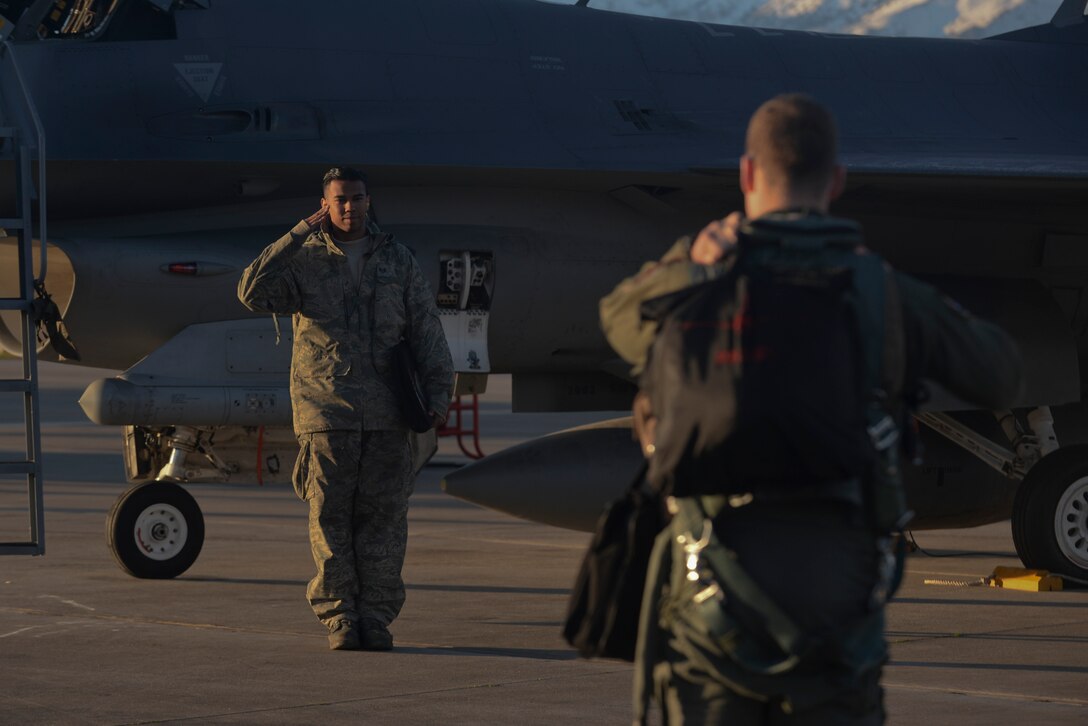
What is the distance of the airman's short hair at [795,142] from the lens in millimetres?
3078

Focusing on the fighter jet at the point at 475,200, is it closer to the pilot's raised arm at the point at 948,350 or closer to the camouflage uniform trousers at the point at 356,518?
the camouflage uniform trousers at the point at 356,518

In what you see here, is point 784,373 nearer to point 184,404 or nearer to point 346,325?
point 346,325

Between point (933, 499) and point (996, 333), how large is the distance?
7.29 metres

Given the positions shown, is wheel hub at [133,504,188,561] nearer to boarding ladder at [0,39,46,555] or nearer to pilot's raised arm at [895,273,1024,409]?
boarding ladder at [0,39,46,555]

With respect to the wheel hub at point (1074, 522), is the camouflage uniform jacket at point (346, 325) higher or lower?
higher

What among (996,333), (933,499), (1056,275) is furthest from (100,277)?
Answer: (996,333)

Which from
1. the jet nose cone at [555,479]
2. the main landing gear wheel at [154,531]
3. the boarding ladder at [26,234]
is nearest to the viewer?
the boarding ladder at [26,234]

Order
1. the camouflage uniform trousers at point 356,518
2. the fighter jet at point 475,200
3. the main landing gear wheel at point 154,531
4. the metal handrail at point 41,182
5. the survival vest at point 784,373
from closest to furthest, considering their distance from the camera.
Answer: the survival vest at point 784,373 < the camouflage uniform trousers at point 356,518 < the metal handrail at point 41,182 < the fighter jet at point 475,200 < the main landing gear wheel at point 154,531

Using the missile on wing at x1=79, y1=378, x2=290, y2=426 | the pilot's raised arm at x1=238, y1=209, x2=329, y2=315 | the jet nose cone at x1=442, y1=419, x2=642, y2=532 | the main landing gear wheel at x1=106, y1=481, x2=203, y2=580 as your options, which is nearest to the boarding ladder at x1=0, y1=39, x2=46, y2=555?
the missile on wing at x1=79, y1=378, x2=290, y2=426

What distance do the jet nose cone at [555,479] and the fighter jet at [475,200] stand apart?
1 centimetres

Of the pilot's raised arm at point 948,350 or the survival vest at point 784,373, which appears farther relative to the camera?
the pilot's raised arm at point 948,350

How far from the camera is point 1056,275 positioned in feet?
35.8

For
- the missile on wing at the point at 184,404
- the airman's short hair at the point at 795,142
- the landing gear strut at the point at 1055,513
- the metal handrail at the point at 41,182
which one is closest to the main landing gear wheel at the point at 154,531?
the missile on wing at the point at 184,404

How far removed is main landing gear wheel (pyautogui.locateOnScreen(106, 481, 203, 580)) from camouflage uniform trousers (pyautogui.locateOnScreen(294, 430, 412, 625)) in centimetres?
239
